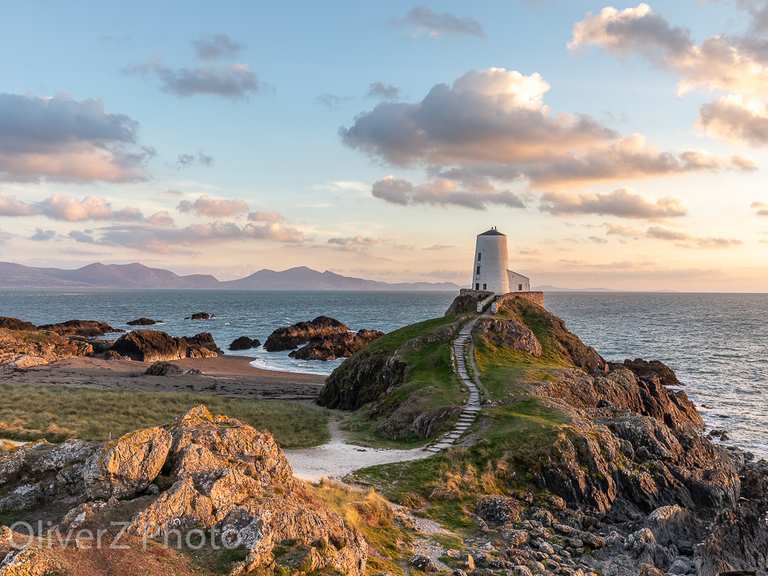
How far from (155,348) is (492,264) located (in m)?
53.8

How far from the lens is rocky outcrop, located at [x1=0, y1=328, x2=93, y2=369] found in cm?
6962

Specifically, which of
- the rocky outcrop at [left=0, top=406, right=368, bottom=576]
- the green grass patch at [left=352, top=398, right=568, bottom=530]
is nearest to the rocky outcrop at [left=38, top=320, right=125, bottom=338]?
the green grass patch at [left=352, top=398, right=568, bottom=530]

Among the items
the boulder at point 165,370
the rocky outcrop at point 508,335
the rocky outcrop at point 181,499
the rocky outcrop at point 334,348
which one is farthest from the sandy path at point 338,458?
the rocky outcrop at point 334,348

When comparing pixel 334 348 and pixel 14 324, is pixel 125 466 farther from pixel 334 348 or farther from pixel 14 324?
pixel 14 324

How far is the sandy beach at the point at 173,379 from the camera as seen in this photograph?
5750 centimetres

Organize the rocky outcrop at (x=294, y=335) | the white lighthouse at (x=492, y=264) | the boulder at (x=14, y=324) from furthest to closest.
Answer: the boulder at (x=14, y=324), the rocky outcrop at (x=294, y=335), the white lighthouse at (x=492, y=264)

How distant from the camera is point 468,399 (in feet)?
128

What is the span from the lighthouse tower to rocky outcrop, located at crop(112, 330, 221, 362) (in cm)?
4734

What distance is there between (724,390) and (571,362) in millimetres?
25921

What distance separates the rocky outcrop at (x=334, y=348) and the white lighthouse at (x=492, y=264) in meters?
23.7

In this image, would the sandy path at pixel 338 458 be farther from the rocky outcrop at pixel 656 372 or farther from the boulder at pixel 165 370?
the rocky outcrop at pixel 656 372

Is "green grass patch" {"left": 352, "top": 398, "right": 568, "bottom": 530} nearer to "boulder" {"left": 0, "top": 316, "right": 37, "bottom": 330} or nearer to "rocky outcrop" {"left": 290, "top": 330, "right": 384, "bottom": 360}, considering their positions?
"rocky outcrop" {"left": 290, "top": 330, "right": 384, "bottom": 360}

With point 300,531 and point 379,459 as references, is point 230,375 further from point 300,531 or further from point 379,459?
point 300,531

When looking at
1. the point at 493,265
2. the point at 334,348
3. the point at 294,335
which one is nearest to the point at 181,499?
the point at 493,265
